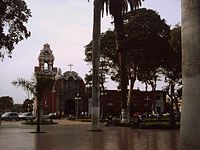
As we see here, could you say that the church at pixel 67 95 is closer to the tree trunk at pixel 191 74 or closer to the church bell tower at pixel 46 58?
the church bell tower at pixel 46 58

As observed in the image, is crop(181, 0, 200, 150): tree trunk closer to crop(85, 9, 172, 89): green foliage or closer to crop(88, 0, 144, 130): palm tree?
crop(88, 0, 144, 130): palm tree

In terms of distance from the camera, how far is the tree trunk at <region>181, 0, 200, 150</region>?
6910 mm

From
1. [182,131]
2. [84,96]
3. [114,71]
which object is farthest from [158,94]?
A: [182,131]

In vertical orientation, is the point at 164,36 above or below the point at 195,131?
above

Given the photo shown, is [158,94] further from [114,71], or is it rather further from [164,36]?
[164,36]

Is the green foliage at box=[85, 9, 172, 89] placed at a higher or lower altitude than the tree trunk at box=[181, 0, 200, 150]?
higher

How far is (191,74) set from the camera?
23.1ft

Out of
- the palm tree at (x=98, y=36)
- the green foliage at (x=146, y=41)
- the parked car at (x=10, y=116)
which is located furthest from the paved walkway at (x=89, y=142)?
the parked car at (x=10, y=116)

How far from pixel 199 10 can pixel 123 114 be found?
30.2 m

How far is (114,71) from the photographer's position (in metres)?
51.9

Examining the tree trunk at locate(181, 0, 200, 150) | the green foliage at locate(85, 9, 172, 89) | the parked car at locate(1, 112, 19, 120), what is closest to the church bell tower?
the parked car at locate(1, 112, 19, 120)

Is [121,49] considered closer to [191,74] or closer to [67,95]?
[191,74]

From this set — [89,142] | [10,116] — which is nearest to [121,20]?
[89,142]

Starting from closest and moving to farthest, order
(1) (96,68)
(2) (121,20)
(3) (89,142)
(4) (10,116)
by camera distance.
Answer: (3) (89,142), (1) (96,68), (2) (121,20), (4) (10,116)
